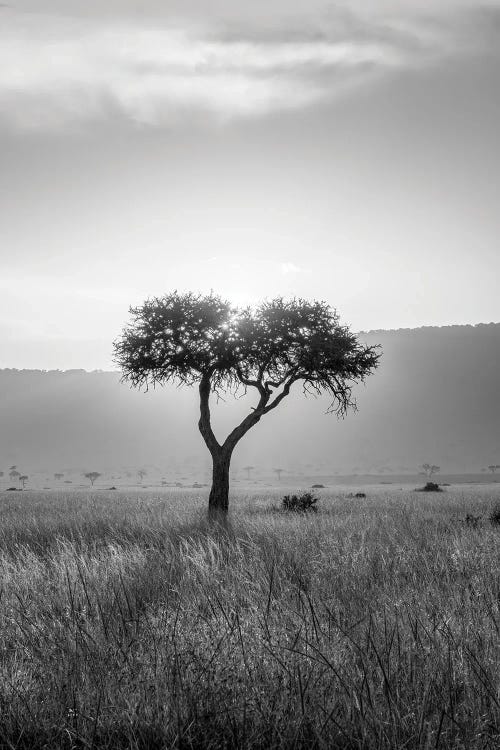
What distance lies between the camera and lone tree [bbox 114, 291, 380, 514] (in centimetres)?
1753

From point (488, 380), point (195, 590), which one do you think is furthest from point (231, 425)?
point (195, 590)

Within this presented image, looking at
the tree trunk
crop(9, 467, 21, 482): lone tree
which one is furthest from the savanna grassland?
crop(9, 467, 21, 482): lone tree

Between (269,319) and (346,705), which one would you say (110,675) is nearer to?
(346,705)

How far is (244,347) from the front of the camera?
1752 cm

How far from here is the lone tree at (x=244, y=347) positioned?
57.5 ft

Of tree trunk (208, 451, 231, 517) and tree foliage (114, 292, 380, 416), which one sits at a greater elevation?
tree foliage (114, 292, 380, 416)

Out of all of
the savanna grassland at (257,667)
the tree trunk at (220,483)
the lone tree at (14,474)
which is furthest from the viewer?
the lone tree at (14,474)

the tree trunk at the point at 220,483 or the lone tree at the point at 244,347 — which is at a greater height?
the lone tree at the point at 244,347

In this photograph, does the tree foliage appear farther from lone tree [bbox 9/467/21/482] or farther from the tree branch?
lone tree [bbox 9/467/21/482]

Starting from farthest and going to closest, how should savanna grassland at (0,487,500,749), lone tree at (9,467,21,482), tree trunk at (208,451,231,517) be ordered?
lone tree at (9,467,21,482)
tree trunk at (208,451,231,517)
savanna grassland at (0,487,500,749)

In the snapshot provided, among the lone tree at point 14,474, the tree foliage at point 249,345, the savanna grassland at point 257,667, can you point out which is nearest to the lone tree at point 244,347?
the tree foliage at point 249,345

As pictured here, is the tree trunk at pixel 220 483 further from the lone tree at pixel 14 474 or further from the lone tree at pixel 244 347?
the lone tree at pixel 14 474

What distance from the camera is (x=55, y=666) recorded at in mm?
3119

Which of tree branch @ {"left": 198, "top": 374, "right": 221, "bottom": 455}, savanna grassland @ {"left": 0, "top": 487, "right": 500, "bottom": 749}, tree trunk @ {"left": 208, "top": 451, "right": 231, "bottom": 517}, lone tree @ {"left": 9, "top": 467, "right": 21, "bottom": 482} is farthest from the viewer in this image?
lone tree @ {"left": 9, "top": 467, "right": 21, "bottom": 482}
